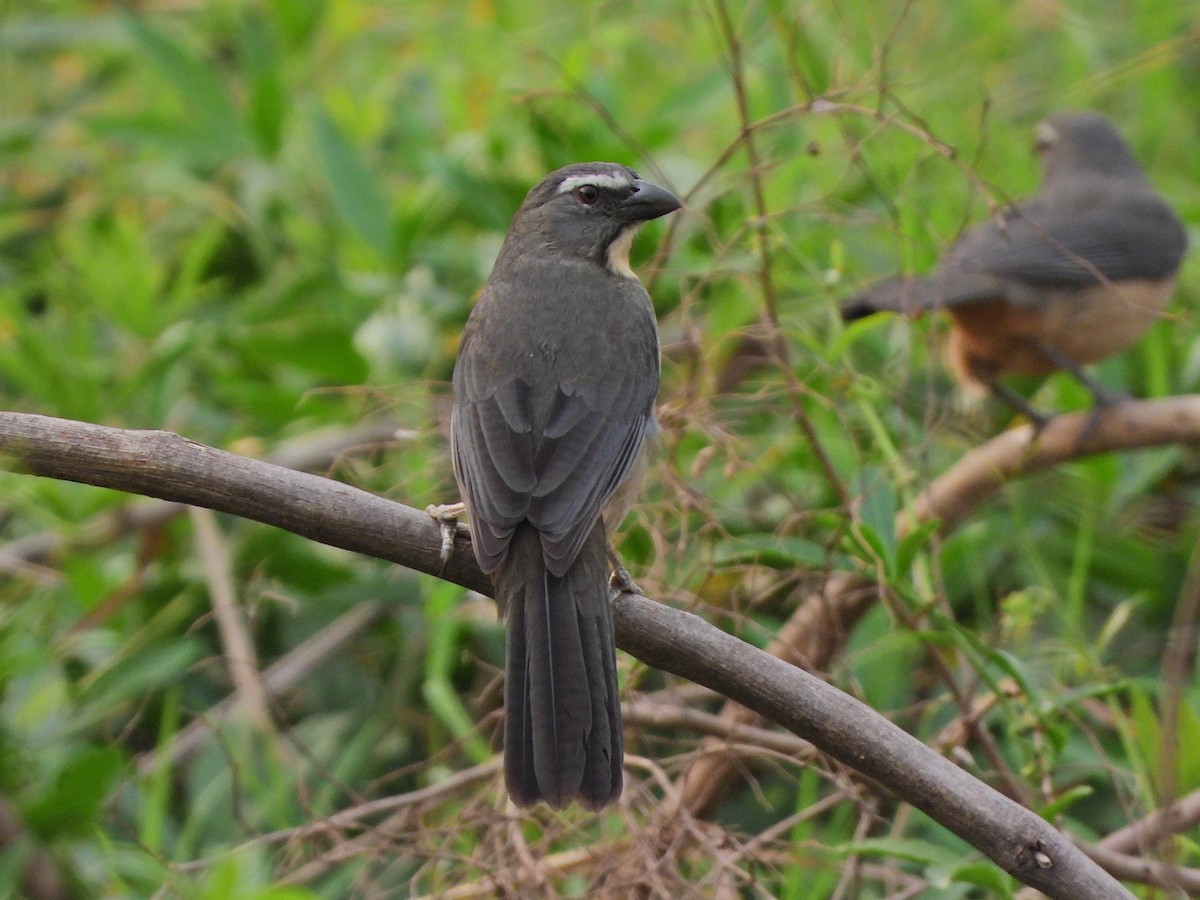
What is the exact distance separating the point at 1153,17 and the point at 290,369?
385 centimetres

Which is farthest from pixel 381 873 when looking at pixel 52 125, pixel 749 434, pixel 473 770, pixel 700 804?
pixel 52 125

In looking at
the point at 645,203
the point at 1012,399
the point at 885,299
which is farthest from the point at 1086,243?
the point at 645,203

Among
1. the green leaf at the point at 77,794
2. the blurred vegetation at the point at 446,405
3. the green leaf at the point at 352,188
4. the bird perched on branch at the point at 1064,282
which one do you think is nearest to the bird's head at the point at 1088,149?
the bird perched on branch at the point at 1064,282

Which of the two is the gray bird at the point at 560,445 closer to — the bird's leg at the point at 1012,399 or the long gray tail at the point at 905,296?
the long gray tail at the point at 905,296

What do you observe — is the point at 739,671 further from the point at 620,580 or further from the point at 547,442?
the point at 547,442

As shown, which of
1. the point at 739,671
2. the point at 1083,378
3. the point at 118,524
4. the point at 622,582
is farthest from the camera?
the point at 1083,378

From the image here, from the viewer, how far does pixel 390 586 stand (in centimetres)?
459

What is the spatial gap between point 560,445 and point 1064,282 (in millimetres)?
2773

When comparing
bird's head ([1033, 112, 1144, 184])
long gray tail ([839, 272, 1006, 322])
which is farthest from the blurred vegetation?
bird's head ([1033, 112, 1144, 184])

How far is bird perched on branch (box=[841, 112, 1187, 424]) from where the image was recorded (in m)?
5.07

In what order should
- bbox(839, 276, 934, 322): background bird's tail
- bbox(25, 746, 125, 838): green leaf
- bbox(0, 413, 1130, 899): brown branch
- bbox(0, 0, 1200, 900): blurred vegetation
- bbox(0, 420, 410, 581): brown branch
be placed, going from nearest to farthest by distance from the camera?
bbox(0, 413, 1130, 899): brown branch < bbox(0, 0, 1200, 900): blurred vegetation < bbox(25, 746, 125, 838): green leaf < bbox(839, 276, 934, 322): background bird's tail < bbox(0, 420, 410, 581): brown branch

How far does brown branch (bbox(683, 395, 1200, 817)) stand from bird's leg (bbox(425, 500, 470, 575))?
32.4 inches

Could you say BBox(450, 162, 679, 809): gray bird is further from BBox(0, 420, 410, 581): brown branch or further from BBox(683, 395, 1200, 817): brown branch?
BBox(0, 420, 410, 581): brown branch

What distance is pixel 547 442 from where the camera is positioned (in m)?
3.12
